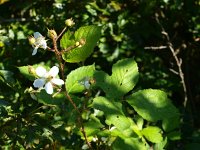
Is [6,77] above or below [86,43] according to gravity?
below

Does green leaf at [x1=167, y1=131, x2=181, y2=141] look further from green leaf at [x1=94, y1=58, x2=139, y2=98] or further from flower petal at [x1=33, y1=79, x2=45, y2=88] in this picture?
flower petal at [x1=33, y1=79, x2=45, y2=88]

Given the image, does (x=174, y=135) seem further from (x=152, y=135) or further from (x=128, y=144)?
(x=128, y=144)

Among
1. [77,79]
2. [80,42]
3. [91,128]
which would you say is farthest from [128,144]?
[80,42]

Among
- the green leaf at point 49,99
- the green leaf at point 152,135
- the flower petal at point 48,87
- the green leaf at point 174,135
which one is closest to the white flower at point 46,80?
the flower petal at point 48,87

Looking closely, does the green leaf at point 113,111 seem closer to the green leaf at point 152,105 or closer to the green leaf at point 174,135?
the green leaf at point 152,105

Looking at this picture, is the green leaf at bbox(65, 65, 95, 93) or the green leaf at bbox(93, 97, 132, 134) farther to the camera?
the green leaf at bbox(65, 65, 95, 93)

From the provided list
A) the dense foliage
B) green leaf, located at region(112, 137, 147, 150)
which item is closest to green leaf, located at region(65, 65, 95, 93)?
the dense foliage
